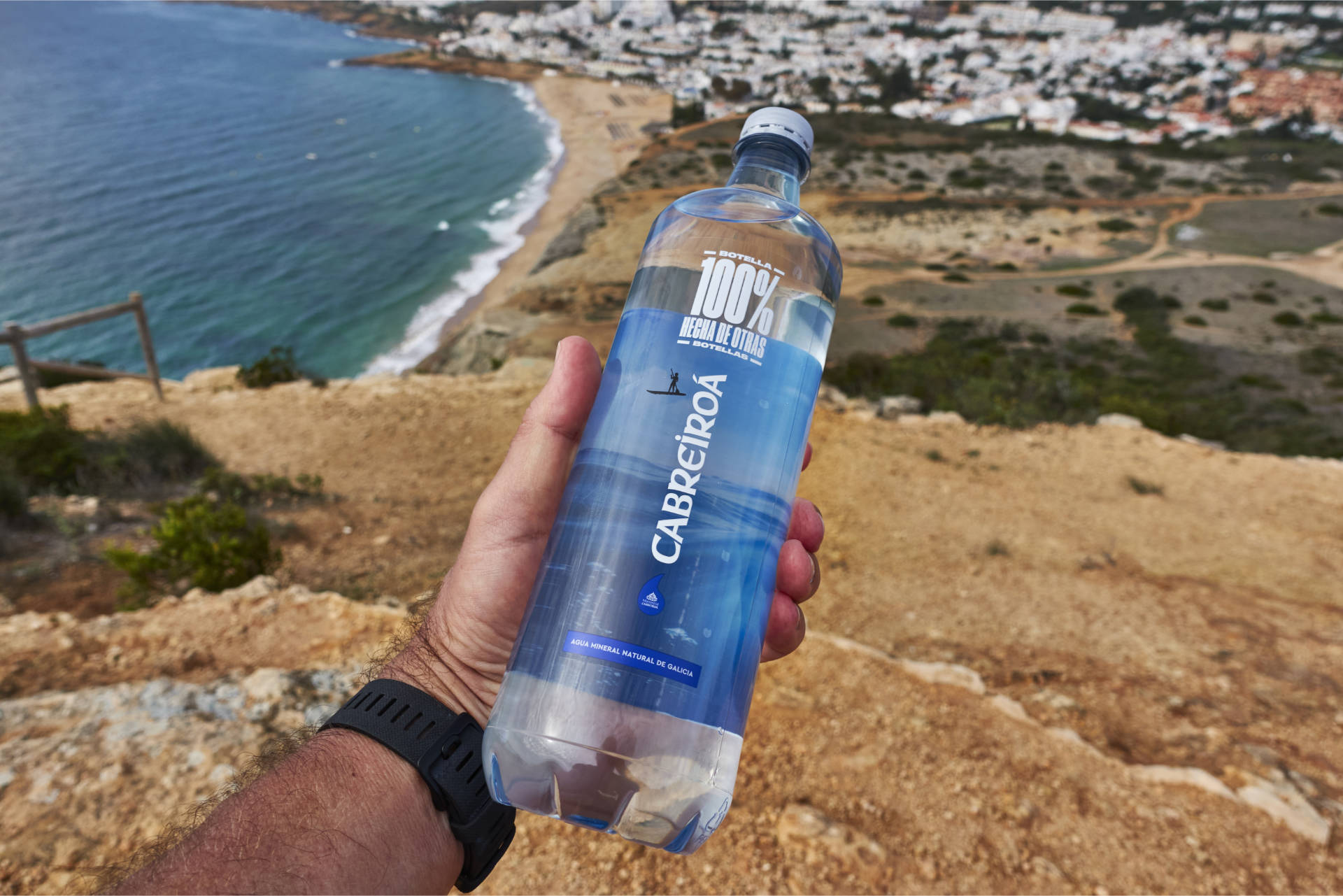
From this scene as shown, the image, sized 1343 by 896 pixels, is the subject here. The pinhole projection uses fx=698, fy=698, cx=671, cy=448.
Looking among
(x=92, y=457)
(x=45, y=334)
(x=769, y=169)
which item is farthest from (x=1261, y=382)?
(x=45, y=334)

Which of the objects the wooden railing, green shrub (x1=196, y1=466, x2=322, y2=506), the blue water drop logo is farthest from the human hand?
the wooden railing

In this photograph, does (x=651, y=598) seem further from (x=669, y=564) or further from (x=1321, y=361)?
(x=1321, y=361)

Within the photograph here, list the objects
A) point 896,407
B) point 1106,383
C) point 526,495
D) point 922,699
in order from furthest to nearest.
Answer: point 1106,383 → point 896,407 → point 922,699 → point 526,495

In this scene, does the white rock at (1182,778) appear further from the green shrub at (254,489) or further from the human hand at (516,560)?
the green shrub at (254,489)

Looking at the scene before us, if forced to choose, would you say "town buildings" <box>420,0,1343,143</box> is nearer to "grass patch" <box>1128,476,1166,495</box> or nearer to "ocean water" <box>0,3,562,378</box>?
"ocean water" <box>0,3,562,378</box>

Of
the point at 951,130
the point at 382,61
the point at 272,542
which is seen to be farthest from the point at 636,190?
the point at 382,61

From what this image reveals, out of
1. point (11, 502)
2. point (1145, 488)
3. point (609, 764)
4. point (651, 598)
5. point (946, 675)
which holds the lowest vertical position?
point (11, 502)

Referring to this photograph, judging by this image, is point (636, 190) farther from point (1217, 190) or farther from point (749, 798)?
point (749, 798)
